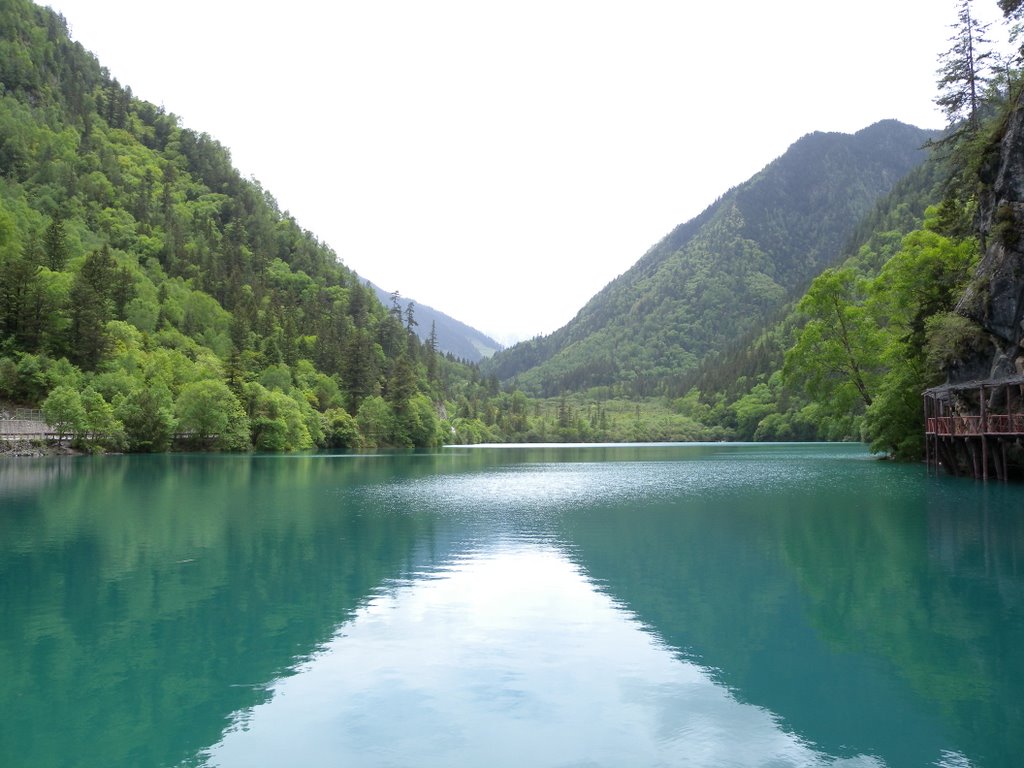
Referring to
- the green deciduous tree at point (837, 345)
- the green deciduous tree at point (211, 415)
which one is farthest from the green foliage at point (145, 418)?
the green deciduous tree at point (837, 345)

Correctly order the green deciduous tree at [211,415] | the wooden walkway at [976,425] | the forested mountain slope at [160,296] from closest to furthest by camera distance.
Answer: the wooden walkway at [976,425] < the forested mountain slope at [160,296] < the green deciduous tree at [211,415]

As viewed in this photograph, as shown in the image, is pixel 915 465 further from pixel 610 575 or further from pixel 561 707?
pixel 561 707

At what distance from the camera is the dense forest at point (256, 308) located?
5500 centimetres

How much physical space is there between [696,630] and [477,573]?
262 inches

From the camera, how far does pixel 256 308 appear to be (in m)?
129

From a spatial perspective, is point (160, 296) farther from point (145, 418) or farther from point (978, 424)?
point (978, 424)

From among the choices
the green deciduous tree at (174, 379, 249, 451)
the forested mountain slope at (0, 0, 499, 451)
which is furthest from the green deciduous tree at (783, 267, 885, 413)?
the forested mountain slope at (0, 0, 499, 451)

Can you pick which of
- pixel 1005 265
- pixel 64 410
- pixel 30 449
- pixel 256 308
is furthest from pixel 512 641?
pixel 256 308

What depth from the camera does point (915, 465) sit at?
57156 millimetres

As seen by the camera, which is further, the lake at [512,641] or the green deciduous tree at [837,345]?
the green deciduous tree at [837,345]

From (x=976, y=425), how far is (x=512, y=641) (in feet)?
131

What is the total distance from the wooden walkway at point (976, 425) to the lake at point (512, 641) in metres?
14.7

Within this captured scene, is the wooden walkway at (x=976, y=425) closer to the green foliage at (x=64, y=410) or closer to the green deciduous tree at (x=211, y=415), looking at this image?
the green deciduous tree at (x=211, y=415)

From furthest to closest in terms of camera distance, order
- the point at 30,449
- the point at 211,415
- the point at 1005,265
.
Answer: the point at 211,415 < the point at 30,449 < the point at 1005,265
